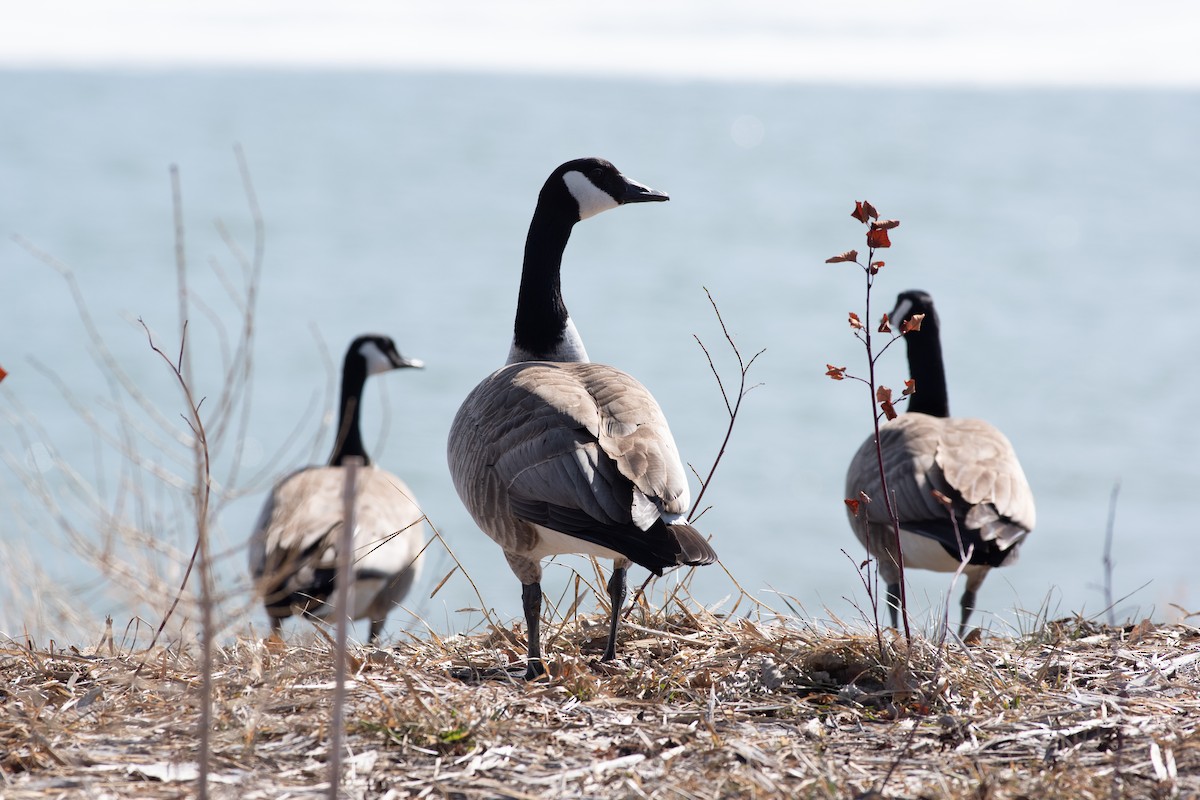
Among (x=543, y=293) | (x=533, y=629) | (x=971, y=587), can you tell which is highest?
(x=543, y=293)

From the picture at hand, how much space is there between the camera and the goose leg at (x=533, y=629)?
3953 mm

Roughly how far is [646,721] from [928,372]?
15.6ft

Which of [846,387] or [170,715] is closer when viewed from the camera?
[170,715]

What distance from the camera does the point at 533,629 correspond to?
13.3ft

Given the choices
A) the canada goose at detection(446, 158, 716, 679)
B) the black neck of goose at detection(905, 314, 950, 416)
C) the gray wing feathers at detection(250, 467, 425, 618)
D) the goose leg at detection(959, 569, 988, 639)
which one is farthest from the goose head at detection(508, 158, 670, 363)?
the black neck of goose at detection(905, 314, 950, 416)

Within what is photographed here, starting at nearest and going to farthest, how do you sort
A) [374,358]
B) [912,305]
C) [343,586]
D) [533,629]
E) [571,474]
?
[343,586]
[571,474]
[533,629]
[912,305]
[374,358]

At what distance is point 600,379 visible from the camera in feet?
14.6

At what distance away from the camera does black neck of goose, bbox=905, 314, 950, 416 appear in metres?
7.59

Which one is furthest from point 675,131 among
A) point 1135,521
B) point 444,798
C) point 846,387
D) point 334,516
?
point 444,798

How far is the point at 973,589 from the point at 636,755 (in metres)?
3.86

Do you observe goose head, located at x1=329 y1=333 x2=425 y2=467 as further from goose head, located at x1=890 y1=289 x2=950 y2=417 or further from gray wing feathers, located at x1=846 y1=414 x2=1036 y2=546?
gray wing feathers, located at x1=846 y1=414 x2=1036 y2=546

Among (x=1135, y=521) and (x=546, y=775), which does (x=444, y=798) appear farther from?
(x=1135, y=521)

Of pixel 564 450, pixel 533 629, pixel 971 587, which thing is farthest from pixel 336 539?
pixel 971 587

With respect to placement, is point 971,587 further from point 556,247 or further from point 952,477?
point 556,247
